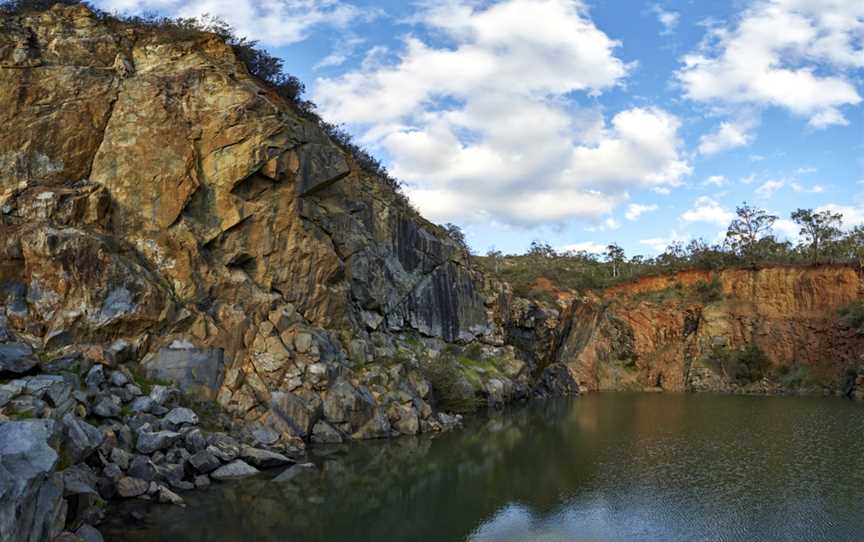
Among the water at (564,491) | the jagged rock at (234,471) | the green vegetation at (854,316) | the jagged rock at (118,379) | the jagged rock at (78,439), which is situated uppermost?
the green vegetation at (854,316)

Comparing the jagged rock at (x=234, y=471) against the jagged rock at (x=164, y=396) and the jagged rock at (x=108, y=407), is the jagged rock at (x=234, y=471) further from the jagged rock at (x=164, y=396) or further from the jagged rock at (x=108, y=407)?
the jagged rock at (x=108, y=407)

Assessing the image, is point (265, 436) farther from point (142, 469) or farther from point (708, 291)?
point (708, 291)

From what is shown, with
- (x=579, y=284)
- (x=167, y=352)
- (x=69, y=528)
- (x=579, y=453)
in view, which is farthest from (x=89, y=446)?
(x=579, y=284)

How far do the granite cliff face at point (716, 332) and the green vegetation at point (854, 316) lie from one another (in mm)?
598

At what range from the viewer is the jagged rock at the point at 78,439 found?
66.5ft

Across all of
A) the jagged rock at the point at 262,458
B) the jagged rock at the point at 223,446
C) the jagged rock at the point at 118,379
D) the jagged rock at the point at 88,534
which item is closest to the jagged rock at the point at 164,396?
the jagged rock at the point at 118,379

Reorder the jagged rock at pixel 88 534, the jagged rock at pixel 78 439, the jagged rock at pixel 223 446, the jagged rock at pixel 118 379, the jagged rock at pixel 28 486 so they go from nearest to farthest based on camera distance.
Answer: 1. the jagged rock at pixel 28 486
2. the jagged rock at pixel 88 534
3. the jagged rock at pixel 78 439
4. the jagged rock at pixel 223 446
5. the jagged rock at pixel 118 379

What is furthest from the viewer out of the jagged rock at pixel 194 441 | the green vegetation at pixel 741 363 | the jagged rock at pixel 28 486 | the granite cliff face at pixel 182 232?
the green vegetation at pixel 741 363

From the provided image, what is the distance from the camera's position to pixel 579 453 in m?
33.7

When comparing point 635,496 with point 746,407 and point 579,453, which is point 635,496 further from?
point 746,407

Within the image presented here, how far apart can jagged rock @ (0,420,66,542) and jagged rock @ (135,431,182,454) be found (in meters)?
8.21

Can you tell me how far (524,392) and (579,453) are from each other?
87.9 ft

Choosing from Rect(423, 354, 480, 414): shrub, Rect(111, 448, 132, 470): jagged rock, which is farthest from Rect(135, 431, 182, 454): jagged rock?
Rect(423, 354, 480, 414): shrub

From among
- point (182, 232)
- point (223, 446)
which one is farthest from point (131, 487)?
point (182, 232)
